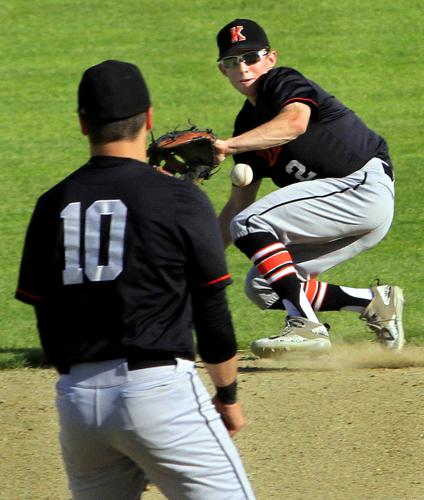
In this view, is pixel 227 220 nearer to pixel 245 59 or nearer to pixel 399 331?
pixel 245 59

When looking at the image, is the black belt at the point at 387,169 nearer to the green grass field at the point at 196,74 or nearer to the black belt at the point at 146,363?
the green grass field at the point at 196,74

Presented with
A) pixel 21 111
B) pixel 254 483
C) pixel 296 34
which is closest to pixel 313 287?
pixel 254 483

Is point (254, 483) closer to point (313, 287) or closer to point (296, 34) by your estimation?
point (313, 287)

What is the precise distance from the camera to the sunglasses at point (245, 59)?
6117 mm

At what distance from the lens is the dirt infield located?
15.1 ft

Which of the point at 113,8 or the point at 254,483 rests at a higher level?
the point at 113,8

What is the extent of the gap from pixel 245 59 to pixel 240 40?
0.11 meters

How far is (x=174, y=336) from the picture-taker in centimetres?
313

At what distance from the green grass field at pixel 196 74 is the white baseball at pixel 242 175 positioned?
5.68 ft

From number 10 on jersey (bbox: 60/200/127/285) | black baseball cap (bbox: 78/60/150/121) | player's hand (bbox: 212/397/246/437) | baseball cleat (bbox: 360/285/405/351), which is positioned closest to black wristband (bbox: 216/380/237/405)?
player's hand (bbox: 212/397/246/437)

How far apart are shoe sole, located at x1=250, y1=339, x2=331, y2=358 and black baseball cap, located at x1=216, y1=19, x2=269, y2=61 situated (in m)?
A: 1.53

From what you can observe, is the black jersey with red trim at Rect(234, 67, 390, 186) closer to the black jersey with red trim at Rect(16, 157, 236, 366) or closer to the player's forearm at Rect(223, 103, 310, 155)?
the player's forearm at Rect(223, 103, 310, 155)

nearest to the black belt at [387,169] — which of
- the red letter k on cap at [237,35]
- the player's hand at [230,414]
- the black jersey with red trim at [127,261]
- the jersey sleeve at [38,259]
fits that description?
the red letter k on cap at [237,35]

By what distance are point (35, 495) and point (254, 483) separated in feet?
2.82
